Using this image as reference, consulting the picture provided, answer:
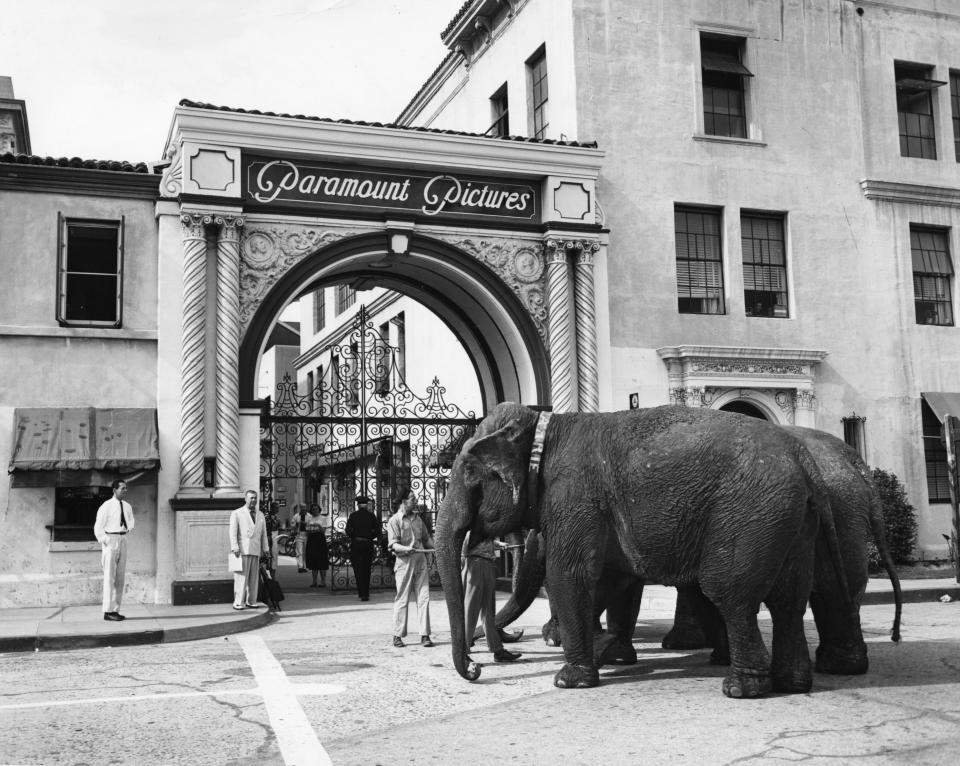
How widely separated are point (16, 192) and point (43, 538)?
5.17 m

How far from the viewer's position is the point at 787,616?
8070mm

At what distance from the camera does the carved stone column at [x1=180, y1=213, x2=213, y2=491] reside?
1571 cm

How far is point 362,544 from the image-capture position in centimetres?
1695

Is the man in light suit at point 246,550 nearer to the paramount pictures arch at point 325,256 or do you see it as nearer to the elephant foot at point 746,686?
the paramount pictures arch at point 325,256

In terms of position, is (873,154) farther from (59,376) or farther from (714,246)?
(59,376)

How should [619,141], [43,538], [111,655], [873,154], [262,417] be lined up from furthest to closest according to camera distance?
[873,154], [619,141], [262,417], [43,538], [111,655]

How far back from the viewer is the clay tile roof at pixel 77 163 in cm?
1574

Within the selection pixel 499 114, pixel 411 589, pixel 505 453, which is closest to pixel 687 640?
pixel 411 589

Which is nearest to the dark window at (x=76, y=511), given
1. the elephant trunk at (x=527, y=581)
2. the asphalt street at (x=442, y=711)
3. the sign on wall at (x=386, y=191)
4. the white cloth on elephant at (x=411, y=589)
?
the asphalt street at (x=442, y=711)

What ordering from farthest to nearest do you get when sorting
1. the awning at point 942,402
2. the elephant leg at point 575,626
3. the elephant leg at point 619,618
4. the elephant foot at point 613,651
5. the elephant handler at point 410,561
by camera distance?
the awning at point 942,402 → the elephant handler at point 410,561 → the elephant leg at point 619,618 → the elephant foot at point 613,651 → the elephant leg at point 575,626

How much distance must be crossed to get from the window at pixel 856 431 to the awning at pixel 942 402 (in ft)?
5.16

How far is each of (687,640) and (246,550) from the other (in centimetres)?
657

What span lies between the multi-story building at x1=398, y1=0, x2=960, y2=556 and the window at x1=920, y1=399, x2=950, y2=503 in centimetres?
4

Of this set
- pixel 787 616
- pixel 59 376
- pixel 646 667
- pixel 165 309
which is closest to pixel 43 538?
pixel 59 376
